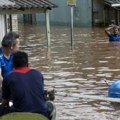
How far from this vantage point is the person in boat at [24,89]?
5594 millimetres

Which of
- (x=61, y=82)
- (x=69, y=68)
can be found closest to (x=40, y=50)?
(x=69, y=68)

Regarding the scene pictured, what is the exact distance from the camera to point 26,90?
5.59 metres

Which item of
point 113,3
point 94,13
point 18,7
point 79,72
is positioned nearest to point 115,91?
point 79,72

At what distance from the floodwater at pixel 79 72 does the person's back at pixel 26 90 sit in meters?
3.44

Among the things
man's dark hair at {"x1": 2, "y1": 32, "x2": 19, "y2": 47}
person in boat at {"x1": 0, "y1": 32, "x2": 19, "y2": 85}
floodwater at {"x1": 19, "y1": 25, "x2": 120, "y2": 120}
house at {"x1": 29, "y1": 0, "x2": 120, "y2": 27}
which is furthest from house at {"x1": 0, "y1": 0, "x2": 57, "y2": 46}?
house at {"x1": 29, "y1": 0, "x2": 120, "y2": 27}

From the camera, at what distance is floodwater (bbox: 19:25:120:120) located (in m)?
9.80

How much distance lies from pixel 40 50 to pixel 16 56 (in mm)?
17800

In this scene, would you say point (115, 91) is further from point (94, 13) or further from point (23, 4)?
point (94, 13)

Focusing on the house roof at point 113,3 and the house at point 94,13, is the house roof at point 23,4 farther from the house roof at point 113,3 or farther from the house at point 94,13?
the house at point 94,13

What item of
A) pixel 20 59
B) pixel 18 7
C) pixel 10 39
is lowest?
pixel 20 59

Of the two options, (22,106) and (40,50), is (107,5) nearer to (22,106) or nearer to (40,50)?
(40,50)

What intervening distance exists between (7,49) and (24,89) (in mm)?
1364

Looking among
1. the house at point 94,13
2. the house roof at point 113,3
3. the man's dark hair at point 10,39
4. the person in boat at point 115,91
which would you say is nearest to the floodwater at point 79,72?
the person in boat at point 115,91

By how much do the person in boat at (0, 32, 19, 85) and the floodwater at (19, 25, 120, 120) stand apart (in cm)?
228
